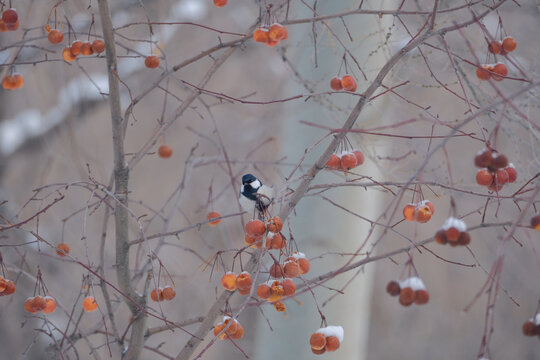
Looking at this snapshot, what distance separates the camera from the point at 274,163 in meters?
1.54

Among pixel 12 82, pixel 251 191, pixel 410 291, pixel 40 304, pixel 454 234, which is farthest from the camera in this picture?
pixel 251 191

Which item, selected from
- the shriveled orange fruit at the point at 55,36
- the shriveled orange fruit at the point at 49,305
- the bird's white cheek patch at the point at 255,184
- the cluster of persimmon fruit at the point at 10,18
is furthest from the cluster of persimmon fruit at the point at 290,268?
the cluster of persimmon fruit at the point at 10,18

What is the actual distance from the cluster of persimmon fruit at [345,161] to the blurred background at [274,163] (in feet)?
0.24

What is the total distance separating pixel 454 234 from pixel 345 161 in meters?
0.48

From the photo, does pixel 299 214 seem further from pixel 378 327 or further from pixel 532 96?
pixel 378 327

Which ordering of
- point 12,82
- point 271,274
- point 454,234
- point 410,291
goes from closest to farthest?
point 454,234, point 410,291, point 271,274, point 12,82

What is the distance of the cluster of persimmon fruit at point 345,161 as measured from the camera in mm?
1362

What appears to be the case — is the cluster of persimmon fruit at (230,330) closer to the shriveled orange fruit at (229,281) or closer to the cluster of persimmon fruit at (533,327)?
the shriveled orange fruit at (229,281)

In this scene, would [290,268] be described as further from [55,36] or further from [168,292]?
[55,36]

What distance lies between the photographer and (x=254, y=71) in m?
6.85

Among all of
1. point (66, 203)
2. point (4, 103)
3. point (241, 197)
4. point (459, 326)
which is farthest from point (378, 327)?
point (241, 197)

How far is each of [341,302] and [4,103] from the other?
294cm

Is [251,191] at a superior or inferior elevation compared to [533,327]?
superior

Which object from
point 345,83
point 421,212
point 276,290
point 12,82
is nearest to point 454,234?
point 421,212
